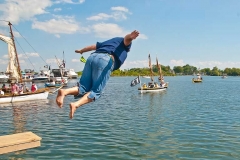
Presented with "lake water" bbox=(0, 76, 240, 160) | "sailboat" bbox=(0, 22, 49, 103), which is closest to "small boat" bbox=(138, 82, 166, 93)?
"sailboat" bbox=(0, 22, 49, 103)

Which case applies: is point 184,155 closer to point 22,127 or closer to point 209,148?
point 209,148

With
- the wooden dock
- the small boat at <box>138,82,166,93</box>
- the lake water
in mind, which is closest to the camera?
the wooden dock

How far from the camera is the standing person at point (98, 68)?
522 cm

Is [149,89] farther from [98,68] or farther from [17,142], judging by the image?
[98,68]

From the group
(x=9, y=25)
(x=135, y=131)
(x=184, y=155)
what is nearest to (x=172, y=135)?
(x=135, y=131)

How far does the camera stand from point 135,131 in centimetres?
1891

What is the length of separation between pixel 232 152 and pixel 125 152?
558 centimetres

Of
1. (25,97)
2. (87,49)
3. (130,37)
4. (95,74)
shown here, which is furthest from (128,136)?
(25,97)

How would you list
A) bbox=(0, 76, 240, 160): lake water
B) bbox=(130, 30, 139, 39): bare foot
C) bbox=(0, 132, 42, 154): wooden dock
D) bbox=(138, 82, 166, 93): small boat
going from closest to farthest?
bbox=(130, 30, 139, 39): bare foot, bbox=(0, 132, 42, 154): wooden dock, bbox=(0, 76, 240, 160): lake water, bbox=(138, 82, 166, 93): small boat

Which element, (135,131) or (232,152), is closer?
(232,152)

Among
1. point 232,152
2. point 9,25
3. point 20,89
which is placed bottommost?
point 232,152

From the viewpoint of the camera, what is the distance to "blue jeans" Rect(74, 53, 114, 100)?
17.1 ft

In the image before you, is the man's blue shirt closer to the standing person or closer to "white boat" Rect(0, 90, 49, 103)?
the standing person

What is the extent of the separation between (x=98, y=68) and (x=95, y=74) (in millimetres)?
137
